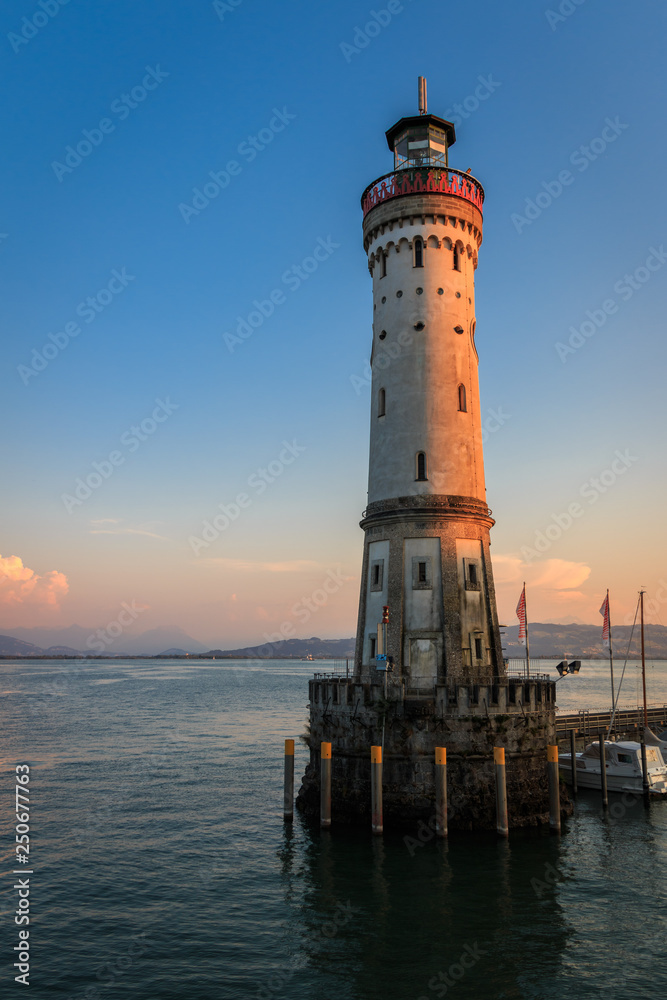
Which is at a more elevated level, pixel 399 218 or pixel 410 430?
pixel 399 218

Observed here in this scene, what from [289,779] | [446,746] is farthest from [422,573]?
[289,779]

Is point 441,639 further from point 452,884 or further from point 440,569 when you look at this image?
point 452,884

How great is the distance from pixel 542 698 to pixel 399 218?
2714cm

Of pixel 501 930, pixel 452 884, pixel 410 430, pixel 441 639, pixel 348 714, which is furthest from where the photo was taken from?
pixel 410 430

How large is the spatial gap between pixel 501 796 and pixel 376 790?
5321 millimetres

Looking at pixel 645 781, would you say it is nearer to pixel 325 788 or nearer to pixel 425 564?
pixel 425 564

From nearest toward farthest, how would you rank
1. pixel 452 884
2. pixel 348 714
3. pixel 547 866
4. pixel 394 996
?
pixel 394 996 → pixel 452 884 → pixel 547 866 → pixel 348 714

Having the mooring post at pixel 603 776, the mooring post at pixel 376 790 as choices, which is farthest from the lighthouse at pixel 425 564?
the mooring post at pixel 603 776

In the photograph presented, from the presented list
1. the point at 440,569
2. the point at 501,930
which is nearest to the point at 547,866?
the point at 501,930

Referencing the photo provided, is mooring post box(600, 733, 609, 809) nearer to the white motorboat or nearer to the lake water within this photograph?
the lake water

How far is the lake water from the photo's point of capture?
20.4 m

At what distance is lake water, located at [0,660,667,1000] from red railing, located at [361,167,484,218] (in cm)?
3359

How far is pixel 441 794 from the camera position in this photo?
101ft

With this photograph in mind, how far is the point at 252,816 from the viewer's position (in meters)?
38.2
